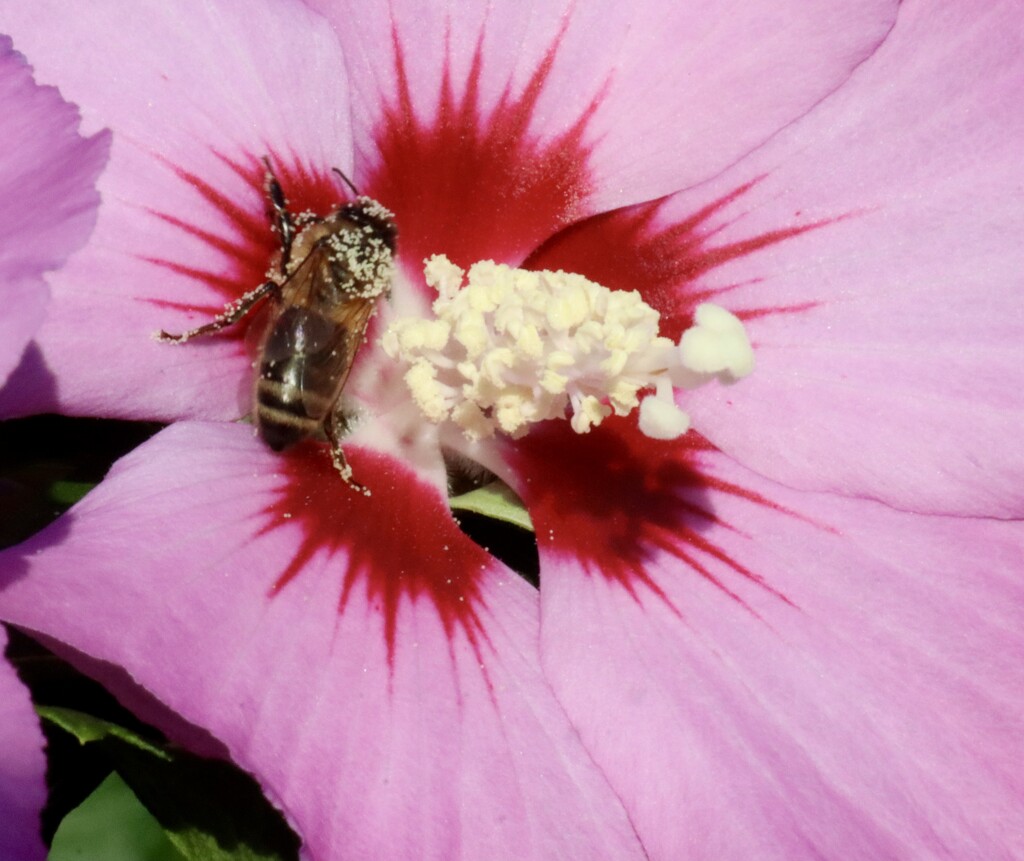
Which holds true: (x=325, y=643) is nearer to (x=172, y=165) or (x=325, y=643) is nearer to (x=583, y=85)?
(x=172, y=165)

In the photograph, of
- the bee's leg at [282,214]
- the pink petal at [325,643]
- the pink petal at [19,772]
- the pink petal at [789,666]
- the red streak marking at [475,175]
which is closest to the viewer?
the pink petal at [19,772]

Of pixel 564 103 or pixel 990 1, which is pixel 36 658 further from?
pixel 990 1

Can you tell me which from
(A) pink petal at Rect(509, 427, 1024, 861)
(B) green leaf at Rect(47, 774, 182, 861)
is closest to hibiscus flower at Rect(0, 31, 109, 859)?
(A) pink petal at Rect(509, 427, 1024, 861)

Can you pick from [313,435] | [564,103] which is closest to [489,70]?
[564,103]

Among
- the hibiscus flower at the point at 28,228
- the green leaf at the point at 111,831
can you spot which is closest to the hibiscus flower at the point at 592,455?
the hibiscus flower at the point at 28,228

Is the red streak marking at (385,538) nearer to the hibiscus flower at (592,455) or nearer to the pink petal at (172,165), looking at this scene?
the hibiscus flower at (592,455)

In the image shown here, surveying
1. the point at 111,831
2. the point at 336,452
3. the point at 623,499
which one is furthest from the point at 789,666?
the point at 111,831
